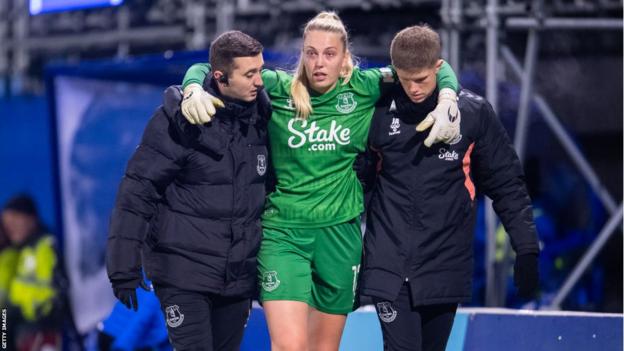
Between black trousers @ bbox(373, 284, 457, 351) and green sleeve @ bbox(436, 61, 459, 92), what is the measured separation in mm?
792

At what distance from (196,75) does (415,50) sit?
89cm

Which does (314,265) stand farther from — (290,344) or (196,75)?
(196,75)

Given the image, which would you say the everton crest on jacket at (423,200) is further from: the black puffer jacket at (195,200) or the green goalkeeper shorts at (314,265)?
the black puffer jacket at (195,200)

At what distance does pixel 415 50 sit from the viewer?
4527 millimetres

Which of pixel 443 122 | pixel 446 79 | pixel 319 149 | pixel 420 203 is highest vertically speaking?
pixel 446 79

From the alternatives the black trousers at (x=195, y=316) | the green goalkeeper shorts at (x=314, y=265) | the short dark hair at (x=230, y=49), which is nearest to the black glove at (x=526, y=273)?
the green goalkeeper shorts at (x=314, y=265)

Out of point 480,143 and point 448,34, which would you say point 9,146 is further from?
point 480,143

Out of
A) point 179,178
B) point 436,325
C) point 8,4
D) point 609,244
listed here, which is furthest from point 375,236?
point 8,4

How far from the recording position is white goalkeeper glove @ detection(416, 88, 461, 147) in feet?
14.6

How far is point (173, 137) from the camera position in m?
4.56

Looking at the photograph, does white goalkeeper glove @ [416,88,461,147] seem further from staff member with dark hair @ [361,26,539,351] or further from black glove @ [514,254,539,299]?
black glove @ [514,254,539,299]

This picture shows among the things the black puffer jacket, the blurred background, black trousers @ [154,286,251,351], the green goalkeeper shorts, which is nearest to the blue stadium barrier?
the green goalkeeper shorts

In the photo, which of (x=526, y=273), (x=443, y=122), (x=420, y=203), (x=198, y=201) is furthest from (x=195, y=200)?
(x=526, y=273)

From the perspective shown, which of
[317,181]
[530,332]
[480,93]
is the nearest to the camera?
[317,181]
